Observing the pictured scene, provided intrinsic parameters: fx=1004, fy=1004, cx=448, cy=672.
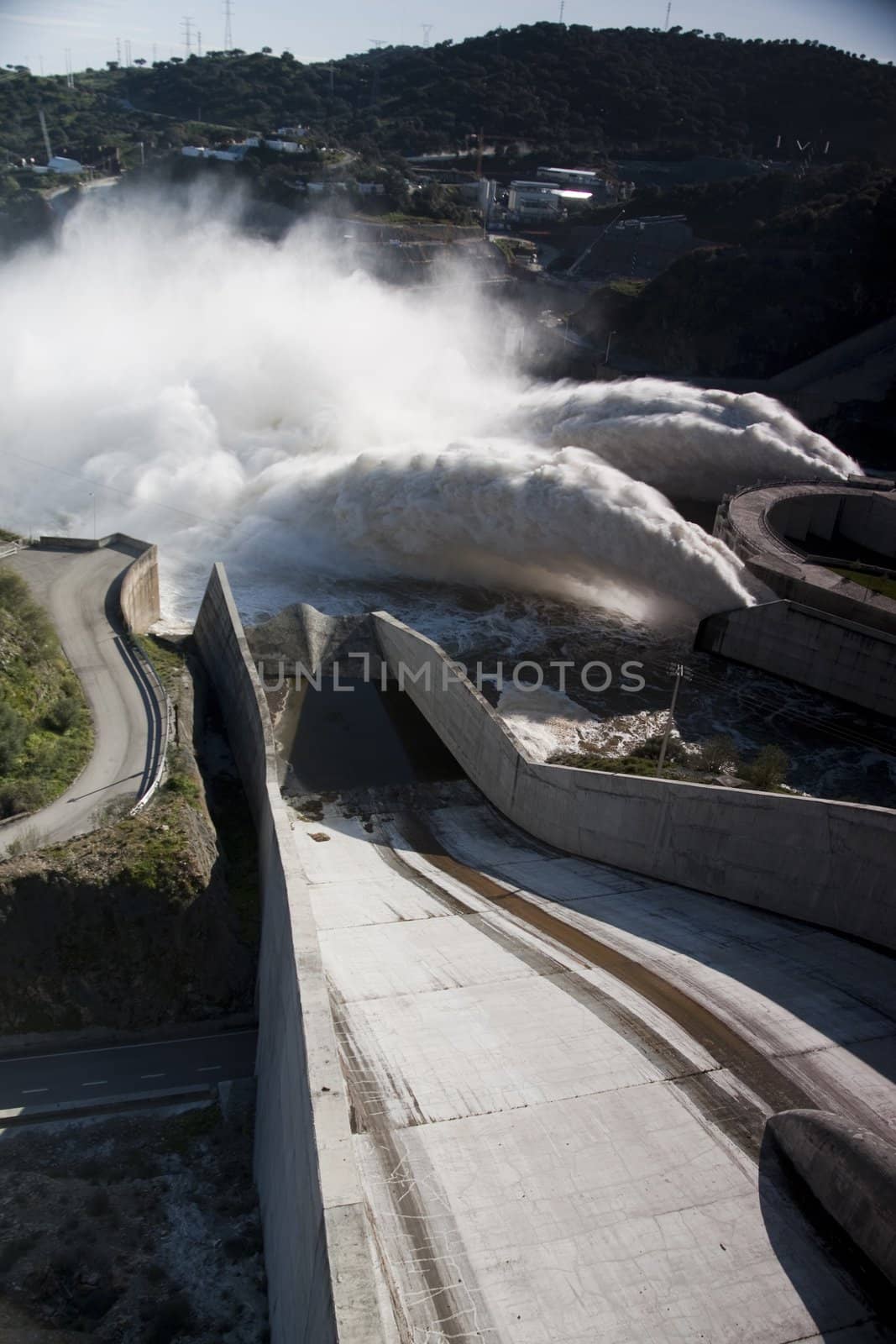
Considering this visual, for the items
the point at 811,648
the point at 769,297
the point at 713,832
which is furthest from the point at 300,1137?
the point at 769,297

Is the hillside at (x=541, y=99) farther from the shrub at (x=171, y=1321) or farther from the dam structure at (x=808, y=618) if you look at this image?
the shrub at (x=171, y=1321)

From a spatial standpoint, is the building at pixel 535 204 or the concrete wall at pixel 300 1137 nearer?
the concrete wall at pixel 300 1137

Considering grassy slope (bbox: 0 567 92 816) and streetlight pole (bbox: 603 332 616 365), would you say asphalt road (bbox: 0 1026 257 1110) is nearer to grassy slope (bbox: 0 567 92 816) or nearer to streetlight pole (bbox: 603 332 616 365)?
grassy slope (bbox: 0 567 92 816)

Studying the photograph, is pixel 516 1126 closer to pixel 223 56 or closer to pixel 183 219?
pixel 183 219

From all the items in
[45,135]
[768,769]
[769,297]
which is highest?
[45,135]

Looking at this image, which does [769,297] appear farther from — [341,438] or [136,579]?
[136,579]

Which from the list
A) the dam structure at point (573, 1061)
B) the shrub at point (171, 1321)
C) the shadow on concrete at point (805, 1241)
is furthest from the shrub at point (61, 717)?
the shadow on concrete at point (805, 1241)

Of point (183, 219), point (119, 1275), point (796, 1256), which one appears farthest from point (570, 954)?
point (183, 219)
